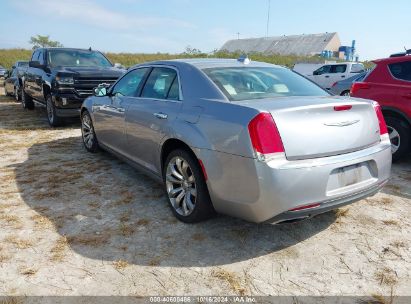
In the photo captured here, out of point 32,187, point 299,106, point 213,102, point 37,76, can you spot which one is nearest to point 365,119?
point 299,106

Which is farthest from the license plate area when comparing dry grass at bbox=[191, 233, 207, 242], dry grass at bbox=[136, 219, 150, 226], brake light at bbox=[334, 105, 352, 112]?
dry grass at bbox=[136, 219, 150, 226]

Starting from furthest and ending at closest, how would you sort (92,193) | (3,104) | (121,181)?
(3,104) < (121,181) < (92,193)

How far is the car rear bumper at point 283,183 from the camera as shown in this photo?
2.54 meters

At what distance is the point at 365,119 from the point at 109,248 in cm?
251

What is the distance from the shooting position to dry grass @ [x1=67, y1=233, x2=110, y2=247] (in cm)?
314

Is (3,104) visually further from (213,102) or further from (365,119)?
(365,119)

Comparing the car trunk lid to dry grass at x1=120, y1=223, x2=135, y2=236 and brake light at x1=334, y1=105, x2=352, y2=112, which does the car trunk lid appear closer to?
brake light at x1=334, y1=105, x2=352, y2=112

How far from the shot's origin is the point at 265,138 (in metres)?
2.57

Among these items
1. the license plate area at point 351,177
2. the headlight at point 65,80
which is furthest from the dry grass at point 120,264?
the headlight at point 65,80

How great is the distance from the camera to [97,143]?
580 cm

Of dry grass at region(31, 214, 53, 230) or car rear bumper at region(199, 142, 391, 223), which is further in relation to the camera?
dry grass at region(31, 214, 53, 230)

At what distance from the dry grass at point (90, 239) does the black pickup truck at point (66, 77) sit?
561 cm

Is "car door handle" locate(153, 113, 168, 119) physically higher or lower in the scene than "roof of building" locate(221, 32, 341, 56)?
lower

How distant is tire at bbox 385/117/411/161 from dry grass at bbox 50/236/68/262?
4.73m
